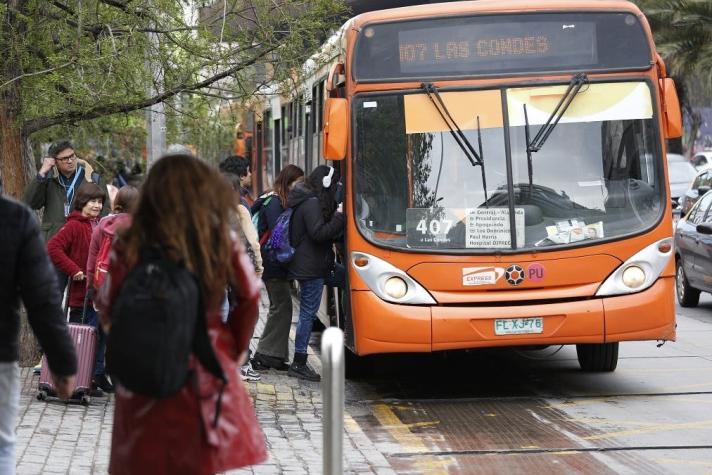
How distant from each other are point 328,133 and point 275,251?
1645 mm

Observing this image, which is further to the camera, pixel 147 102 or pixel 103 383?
pixel 147 102

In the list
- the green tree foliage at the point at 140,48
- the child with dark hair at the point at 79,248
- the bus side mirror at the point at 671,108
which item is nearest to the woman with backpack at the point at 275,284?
the green tree foliage at the point at 140,48

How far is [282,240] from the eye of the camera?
35.6 ft

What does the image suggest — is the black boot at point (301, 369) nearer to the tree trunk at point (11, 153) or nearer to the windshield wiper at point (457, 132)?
the windshield wiper at point (457, 132)

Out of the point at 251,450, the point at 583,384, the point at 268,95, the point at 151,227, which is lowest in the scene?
the point at 583,384

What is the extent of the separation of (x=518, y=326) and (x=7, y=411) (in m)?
5.50

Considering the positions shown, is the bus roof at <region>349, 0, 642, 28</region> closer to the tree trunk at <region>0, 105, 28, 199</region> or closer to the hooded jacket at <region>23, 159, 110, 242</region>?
the hooded jacket at <region>23, 159, 110, 242</region>

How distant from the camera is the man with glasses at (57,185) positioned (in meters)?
10.1

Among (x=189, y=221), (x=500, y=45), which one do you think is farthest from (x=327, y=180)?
(x=189, y=221)

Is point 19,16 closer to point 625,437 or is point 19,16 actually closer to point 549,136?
point 549,136

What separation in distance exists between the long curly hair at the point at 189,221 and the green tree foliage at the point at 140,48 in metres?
5.20

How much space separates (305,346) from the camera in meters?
11.0

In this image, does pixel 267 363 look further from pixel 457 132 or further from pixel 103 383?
pixel 457 132

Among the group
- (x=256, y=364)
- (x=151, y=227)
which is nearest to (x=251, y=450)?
(x=151, y=227)
